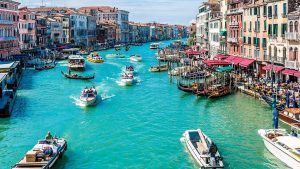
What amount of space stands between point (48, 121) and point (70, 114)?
212 cm

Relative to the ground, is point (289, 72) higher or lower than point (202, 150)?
higher

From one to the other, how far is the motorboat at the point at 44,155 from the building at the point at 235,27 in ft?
94.7

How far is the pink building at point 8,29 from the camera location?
5231 cm

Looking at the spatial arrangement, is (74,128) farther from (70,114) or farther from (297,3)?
(297,3)

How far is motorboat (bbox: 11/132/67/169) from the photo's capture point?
15969mm

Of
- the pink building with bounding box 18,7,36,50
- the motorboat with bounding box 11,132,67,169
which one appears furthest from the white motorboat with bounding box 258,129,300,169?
the pink building with bounding box 18,7,36,50

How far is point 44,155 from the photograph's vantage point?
659 inches

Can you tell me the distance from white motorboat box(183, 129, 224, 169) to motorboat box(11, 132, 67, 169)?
237 inches

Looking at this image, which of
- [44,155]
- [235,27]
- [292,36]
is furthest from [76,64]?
[44,155]

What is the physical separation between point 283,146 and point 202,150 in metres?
3.53

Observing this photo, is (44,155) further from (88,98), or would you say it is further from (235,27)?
(235,27)

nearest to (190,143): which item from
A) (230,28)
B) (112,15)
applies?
(230,28)

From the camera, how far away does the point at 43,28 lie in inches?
3184

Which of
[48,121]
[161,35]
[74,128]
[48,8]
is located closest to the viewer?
[74,128]
